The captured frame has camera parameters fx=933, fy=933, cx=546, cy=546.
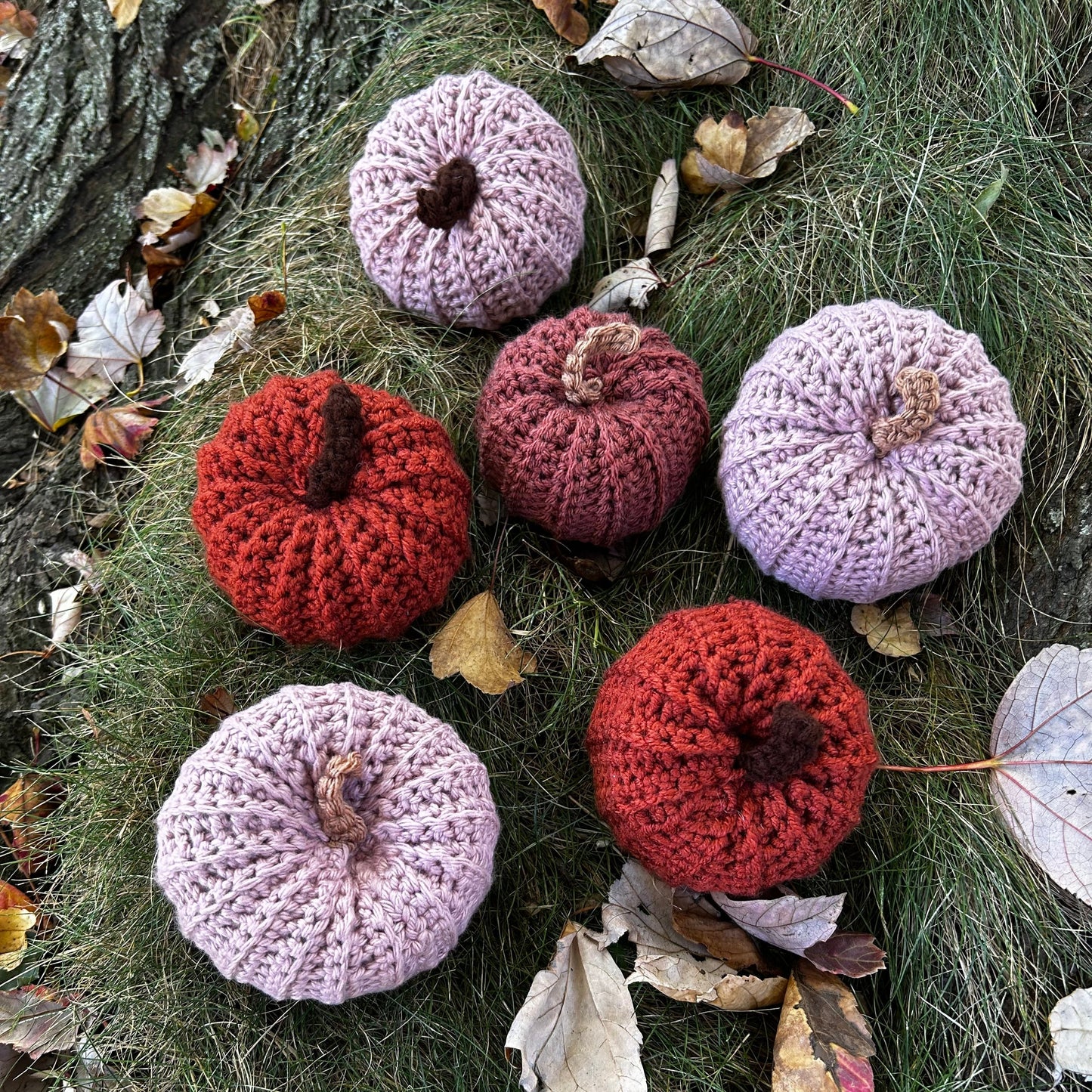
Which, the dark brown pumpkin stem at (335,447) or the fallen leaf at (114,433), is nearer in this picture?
the dark brown pumpkin stem at (335,447)

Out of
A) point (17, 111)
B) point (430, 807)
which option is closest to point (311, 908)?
point (430, 807)

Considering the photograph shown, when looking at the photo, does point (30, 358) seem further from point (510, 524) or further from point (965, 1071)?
point (965, 1071)

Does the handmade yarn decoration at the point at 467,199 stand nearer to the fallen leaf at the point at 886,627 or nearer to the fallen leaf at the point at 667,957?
the fallen leaf at the point at 886,627

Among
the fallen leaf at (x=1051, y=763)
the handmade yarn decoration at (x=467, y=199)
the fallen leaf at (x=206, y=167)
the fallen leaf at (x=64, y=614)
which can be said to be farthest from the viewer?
the fallen leaf at (x=206, y=167)

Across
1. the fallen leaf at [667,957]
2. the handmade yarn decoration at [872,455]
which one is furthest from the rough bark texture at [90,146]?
the handmade yarn decoration at [872,455]

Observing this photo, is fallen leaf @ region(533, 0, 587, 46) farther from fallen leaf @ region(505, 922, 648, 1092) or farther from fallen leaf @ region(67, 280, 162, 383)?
fallen leaf @ region(505, 922, 648, 1092)

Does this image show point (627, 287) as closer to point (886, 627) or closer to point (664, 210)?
point (664, 210)
